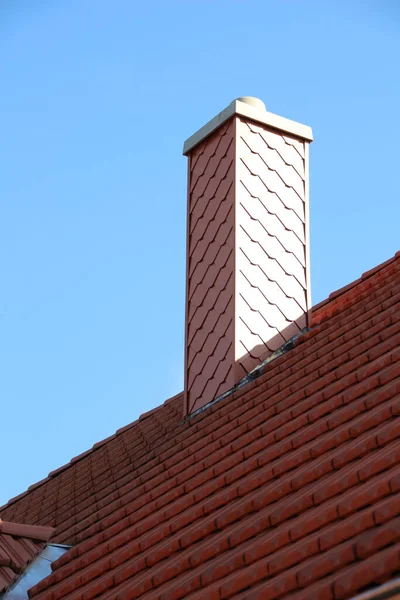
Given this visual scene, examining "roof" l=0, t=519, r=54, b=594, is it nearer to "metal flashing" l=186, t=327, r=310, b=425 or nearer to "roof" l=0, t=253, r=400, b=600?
"roof" l=0, t=253, r=400, b=600

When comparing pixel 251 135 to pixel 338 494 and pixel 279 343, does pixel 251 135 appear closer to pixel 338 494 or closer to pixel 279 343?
pixel 279 343

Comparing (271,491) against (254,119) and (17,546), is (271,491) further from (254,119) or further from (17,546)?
(254,119)

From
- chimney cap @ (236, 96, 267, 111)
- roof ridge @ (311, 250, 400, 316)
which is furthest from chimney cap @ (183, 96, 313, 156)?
roof ridge @ (311, 250, 400, 316)

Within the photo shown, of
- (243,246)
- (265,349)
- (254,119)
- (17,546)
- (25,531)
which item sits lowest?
(17,546)

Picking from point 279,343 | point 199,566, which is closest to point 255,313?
point 279,343

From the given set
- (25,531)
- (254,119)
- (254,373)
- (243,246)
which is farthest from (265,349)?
(25,531)

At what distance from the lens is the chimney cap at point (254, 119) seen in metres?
7.67

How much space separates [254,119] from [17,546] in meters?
3.70

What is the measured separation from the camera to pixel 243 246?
728 cm

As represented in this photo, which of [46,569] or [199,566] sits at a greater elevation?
[46,569]

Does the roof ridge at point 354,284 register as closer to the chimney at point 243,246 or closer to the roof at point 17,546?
the chimney at point 243,246

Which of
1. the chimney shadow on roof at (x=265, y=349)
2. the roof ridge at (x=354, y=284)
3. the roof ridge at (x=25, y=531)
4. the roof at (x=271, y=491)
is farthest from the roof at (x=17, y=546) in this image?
the roof ridge at (x=354, y=284)

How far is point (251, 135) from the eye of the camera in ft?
25.2

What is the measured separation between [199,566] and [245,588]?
0.58 metres
